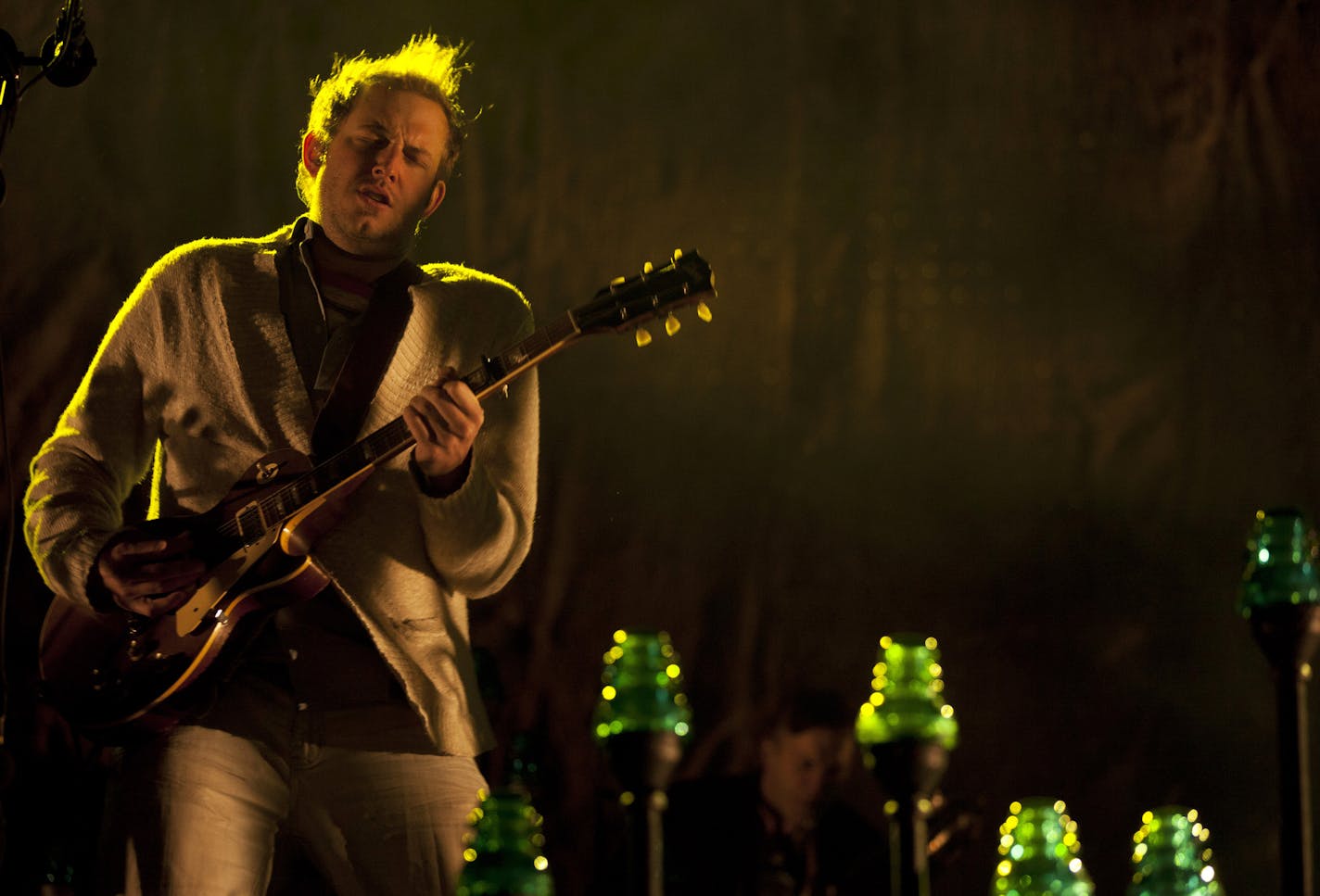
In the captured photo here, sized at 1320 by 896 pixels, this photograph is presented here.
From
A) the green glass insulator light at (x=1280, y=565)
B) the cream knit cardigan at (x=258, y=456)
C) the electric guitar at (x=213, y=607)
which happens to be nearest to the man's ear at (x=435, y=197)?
the cream knit cardigan at (x=258, y=456)

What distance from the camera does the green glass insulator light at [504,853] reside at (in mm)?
1451

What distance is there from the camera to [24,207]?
12.4 feet

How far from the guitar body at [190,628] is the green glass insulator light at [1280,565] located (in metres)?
1.35

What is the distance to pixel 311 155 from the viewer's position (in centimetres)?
289

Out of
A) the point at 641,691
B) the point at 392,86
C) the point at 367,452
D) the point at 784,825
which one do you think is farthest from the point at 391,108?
the point at 784,825

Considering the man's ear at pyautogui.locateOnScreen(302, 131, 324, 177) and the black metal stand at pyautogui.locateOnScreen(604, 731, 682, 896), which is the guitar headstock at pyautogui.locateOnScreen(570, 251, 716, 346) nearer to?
the man's ear at pyautogui.locateOnScreen(302, 131, 324, 177)

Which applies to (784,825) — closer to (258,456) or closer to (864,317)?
(864,317)

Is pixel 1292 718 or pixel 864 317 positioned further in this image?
pixel 864 317

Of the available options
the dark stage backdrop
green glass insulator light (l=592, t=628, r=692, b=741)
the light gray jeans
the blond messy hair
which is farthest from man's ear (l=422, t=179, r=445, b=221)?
green glass insulator light (l=592, t=628, r=692, b=741)

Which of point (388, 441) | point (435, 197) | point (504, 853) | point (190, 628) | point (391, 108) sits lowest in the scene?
point (504, 853)

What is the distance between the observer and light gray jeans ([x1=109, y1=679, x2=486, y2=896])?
2309mm

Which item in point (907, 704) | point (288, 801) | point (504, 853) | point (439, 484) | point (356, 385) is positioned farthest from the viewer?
point (356, 385)

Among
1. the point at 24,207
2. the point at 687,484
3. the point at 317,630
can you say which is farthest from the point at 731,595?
the point at 24,207

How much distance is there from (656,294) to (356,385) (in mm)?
514
